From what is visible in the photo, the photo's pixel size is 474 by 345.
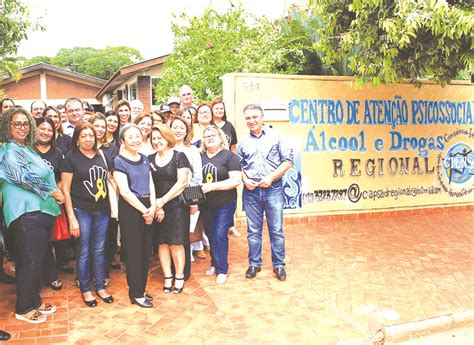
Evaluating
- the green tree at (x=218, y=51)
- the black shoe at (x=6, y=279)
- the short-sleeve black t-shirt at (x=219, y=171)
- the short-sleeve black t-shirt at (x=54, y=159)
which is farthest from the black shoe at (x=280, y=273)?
the green tree at (x=218, y=51)

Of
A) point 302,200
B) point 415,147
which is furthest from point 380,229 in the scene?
point 415,147

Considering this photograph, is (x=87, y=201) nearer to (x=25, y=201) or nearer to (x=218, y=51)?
(x=25, y=201)

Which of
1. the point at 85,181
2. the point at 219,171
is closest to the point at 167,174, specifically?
the point at 219,171

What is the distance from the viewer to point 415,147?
877cm

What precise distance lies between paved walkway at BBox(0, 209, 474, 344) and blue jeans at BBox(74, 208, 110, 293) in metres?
0.30

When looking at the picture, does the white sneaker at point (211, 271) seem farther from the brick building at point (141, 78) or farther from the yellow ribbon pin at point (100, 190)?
the brick building at point (141, 78)

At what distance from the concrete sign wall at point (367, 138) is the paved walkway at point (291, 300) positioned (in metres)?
1.64

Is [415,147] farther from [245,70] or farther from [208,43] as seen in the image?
[208,43]

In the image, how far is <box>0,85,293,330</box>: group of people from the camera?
13.7ft

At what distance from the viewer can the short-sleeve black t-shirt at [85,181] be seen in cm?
450

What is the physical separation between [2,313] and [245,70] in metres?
6.63

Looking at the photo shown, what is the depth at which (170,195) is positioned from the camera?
185 inches

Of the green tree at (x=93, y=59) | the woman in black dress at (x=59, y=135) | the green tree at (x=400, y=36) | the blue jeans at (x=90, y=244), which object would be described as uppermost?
the green tree at (x=93, y=59)

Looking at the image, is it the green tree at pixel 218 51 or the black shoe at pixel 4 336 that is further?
the green tree at pixel 218 51
